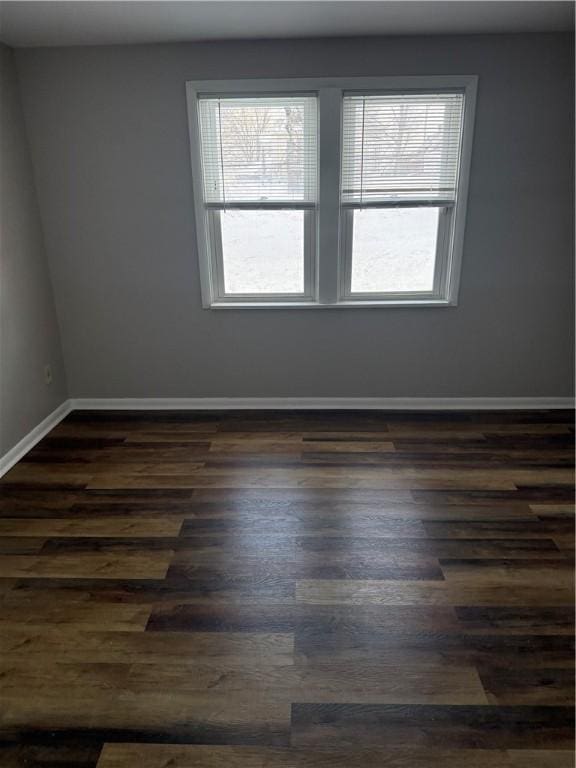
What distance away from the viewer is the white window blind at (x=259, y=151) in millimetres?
3014

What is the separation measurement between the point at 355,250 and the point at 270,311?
725 mm

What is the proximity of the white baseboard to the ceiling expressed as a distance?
230 centimetres

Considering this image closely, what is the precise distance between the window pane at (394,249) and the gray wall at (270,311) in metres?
0.21

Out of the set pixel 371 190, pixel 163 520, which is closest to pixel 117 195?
pixel 371 190

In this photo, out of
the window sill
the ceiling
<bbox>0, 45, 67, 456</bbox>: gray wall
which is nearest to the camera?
the ceiling

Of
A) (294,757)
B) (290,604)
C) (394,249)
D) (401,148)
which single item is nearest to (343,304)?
(394,249)

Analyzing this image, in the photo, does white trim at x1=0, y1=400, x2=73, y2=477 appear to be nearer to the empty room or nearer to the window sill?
the empty room

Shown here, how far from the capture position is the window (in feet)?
9.75

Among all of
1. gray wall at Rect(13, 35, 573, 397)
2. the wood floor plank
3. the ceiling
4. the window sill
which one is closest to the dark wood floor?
the wood floor plank

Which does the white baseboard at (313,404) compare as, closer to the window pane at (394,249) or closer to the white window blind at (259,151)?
the window pane at (394,249)

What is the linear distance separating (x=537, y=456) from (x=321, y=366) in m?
1.53

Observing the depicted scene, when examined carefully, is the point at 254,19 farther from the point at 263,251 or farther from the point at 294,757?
the point at 294,757

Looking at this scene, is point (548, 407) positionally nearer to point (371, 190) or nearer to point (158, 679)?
point (371, 190)

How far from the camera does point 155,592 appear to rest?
6.40 feet
